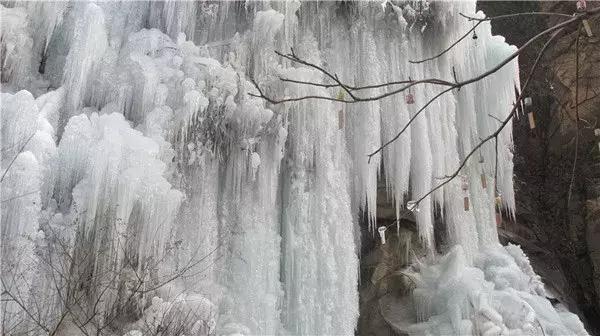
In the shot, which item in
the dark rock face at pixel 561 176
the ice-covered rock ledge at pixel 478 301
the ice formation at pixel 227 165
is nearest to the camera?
the ice formation at pixel 227 165

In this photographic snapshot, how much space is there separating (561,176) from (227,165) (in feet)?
20.2

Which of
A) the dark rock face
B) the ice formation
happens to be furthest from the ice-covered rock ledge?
the dark rock face

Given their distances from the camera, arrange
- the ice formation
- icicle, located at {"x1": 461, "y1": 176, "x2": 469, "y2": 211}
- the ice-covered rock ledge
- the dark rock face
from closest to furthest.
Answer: the ice formation
the ice-covered rock ledge
icicle, located at {"x1": 461, "y1": 176, "x2": 469, "y2": 211}
the dark rock face

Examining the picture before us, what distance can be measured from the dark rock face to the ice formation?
2.14 meters

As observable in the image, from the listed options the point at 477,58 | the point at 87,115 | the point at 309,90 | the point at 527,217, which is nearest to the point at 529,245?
the point at 527,217

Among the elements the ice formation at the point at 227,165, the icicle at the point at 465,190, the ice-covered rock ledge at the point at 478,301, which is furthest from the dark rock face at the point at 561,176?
the ice formation at the point at 227,165

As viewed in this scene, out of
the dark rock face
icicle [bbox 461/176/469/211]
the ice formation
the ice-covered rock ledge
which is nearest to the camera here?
the ice formation

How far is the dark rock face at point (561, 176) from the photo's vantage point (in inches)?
321

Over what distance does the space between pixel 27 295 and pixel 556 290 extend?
6.55 m

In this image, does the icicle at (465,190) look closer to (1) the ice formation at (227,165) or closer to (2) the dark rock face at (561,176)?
(1) the ice formation at (227,165)

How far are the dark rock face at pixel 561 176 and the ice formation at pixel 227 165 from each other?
214 centimetres

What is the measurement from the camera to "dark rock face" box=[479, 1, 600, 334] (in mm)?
8164

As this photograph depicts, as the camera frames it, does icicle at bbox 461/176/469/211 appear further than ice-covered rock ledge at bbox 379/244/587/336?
Yes

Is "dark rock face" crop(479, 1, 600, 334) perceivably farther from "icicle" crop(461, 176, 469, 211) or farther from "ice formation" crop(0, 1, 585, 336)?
"ice formation" crop(0, 1, 585, 336)
